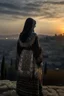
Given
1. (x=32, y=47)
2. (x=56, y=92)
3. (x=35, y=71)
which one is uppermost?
(x=32, y=47)

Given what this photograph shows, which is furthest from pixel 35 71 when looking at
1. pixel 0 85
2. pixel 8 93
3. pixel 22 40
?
pixel 0 85

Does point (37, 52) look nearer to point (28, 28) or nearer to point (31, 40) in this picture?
point (31, 40)

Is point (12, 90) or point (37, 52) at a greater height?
point (37, 52)

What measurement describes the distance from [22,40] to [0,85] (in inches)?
102

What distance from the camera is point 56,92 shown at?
9320mm

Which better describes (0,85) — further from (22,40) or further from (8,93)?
(22,40)

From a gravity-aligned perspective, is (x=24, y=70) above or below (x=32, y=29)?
below

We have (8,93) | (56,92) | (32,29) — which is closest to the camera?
(32,29)

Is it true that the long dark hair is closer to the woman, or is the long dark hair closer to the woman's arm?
the woman

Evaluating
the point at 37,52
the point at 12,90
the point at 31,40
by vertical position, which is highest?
the point at 31,40

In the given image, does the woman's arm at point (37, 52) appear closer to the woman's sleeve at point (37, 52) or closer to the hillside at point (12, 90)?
the woman's sleeve at point (37, 52)

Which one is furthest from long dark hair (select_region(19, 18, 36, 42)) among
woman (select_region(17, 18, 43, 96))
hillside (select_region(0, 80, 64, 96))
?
hillside (select_region(0, 80, 64, 96))

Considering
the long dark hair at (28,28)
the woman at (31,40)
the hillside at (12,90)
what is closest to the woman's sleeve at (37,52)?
the woman at (31,40)

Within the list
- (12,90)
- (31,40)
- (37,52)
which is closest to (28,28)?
(31,40)
